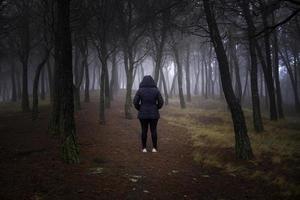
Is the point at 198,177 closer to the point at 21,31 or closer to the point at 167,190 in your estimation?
the point at 167,190

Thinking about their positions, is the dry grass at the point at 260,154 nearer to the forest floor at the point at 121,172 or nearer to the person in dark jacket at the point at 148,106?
the forest floor at the point at 121,172

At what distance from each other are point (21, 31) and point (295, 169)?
2147 centimetres

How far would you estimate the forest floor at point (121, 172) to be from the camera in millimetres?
6543

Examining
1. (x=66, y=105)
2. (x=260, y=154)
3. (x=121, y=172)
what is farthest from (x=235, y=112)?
(x=66, y=105)

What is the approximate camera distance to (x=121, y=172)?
798 cm

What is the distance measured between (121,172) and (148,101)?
9.21 feet

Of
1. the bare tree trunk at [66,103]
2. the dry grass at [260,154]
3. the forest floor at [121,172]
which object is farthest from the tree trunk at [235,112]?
the bare tree trunk at [66,103]

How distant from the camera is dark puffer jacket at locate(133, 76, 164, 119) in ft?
32.6

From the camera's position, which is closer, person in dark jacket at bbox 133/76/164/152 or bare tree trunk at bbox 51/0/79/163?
bare tree trunk at bbox 51/0/79/163

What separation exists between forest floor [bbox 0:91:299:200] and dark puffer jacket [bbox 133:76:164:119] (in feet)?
4.26

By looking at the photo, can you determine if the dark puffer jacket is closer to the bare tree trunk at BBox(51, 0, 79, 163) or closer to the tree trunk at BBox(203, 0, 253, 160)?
the tree trunk at BBox(203, 0, 253, 160)

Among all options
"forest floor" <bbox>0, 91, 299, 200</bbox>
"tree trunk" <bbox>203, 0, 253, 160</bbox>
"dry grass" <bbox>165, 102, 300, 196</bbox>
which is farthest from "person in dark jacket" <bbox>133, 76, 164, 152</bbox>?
"tree trunk" <bbox>203, 0, 253, 160</bbox>

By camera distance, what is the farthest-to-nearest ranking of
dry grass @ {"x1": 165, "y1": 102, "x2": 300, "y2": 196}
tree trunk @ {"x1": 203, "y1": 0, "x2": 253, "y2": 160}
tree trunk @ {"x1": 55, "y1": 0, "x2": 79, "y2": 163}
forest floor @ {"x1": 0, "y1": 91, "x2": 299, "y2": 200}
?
tree trunk @ {"x1": 203, "y1": 0, "x2": 253, "y2": 160}
tree trunk @ {"x1": 55, "y1": 0, "x2": 79, "y2": 163}
dry grass @ {"x1": 165, "y1": 102, "x2": 300, "y2": 196}
forest floor @ {"x1": 0, "y1": 91, "x2": 299, "y2": 200}

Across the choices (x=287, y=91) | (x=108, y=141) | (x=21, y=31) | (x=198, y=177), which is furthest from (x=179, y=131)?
(x=287, y=91)
